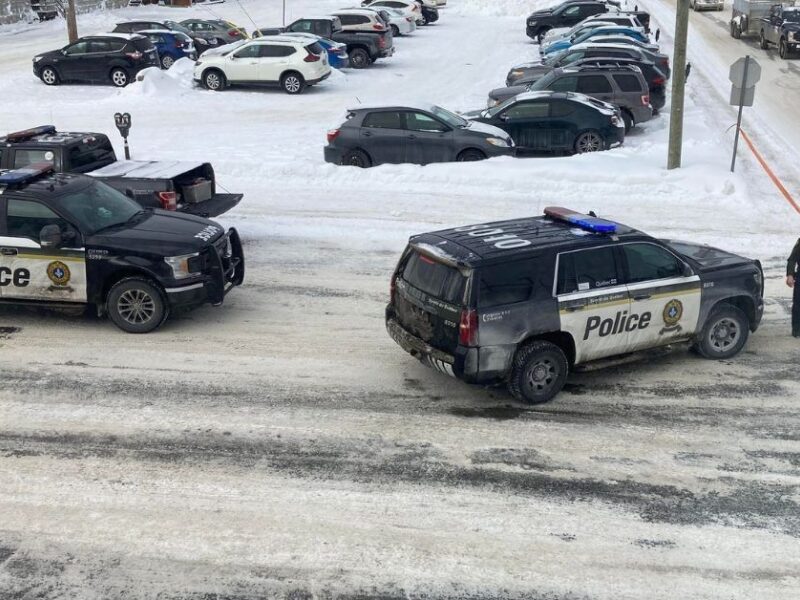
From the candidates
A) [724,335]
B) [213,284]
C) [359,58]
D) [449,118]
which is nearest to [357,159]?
[449,118]

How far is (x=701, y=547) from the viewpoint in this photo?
6.71m

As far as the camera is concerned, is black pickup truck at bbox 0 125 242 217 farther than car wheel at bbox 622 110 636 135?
No

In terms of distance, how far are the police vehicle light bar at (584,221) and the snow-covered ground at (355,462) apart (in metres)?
1.57

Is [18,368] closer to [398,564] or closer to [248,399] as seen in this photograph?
[248,399]

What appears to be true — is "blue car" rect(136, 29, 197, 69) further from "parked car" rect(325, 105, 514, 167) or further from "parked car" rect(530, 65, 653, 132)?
"parked car" rect(325, 105, 514, 167)

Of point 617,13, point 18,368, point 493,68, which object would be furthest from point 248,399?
point 617,13

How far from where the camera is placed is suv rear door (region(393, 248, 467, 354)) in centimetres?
863

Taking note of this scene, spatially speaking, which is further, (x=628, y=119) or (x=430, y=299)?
(x=628, y=119)

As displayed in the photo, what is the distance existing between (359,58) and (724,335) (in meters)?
26.7

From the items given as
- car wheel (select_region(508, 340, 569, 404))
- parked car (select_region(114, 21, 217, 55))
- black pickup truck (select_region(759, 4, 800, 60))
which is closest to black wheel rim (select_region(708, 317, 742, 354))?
car wheel (select_region(508, 340, 569, 404))

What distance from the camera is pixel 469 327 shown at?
8.48 m

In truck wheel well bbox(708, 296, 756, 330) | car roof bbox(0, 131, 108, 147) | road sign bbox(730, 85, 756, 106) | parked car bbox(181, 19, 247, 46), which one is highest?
parked car bbox(181, 19, 247, 46)

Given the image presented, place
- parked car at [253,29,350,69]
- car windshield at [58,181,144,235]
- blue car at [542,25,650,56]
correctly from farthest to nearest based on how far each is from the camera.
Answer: parked car at [253,29,350,69] < blue car at [542,25,650,56] < car windshield at [58,181,144,235]

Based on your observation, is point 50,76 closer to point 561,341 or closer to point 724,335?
point 561,341
